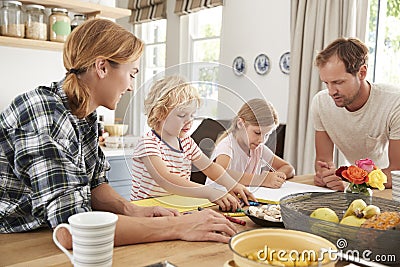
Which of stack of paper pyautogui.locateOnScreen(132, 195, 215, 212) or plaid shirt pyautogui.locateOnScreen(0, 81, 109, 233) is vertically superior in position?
plaid shirt pyautogui.locateOnScreen(0, 81, 109, 233)

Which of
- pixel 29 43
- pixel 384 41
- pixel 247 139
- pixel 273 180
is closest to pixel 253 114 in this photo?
pixel 247 139

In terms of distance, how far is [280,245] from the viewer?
31.8 inches

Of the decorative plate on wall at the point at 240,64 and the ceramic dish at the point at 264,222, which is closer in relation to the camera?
the ceramic dish at the point at 264,222

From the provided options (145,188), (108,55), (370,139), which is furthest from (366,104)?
(108,55)

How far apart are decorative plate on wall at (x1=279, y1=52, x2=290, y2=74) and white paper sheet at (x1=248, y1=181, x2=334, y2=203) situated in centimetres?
209

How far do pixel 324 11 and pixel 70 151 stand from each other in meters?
2.83

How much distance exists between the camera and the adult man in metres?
2.07

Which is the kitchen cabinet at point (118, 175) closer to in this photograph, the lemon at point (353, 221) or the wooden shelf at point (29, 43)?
the wooden shelf at point (29, 43)

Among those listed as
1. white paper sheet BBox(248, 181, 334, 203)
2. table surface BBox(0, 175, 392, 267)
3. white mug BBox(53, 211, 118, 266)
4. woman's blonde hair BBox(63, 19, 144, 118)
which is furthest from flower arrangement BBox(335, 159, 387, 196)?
white mug BBox(53, 211, 118, 266)

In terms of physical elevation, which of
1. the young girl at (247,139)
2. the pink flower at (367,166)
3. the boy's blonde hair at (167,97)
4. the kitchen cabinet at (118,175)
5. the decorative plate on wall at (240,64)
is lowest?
the kitchen cabinet at (118,175)

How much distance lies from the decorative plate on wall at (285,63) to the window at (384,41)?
2.25ft

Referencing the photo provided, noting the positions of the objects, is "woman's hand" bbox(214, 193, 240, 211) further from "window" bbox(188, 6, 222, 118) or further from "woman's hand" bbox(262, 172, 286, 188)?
"window" bbox(188, 6, 222, 118)

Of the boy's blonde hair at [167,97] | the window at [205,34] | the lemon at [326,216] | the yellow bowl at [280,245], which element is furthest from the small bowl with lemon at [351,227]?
the window at [205,34]

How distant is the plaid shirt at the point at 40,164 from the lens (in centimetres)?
100
